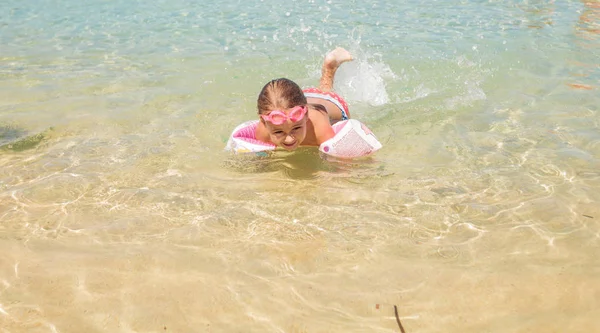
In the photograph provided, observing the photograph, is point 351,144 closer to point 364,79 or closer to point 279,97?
point 279,97

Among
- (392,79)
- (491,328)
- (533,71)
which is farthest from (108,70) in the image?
(491,328)

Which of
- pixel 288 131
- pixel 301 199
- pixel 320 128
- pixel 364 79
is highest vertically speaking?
pixel 288 131

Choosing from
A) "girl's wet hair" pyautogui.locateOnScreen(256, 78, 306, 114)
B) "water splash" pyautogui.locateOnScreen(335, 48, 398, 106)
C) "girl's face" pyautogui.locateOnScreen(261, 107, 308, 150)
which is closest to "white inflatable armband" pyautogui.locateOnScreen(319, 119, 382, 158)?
"girl's face" pyautogui.locateOnScreen(261, 107, 308, 150)

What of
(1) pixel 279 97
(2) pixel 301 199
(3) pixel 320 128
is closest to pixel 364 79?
(3) pixel 320 128

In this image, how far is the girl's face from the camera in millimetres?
4246

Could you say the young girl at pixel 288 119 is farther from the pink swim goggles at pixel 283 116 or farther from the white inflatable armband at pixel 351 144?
the white inflatable armband at pixel 351 144

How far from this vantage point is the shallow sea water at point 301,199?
264 centimetres

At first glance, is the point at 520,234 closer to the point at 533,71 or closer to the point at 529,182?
the point at 529,182

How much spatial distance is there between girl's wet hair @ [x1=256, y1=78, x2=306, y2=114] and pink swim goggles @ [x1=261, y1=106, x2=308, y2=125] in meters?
0.09

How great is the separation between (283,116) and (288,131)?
0.54ft

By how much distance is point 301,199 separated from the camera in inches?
150

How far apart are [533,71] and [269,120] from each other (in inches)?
172

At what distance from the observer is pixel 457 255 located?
306 centimetres

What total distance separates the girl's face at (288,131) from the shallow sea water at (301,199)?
0.83ft
